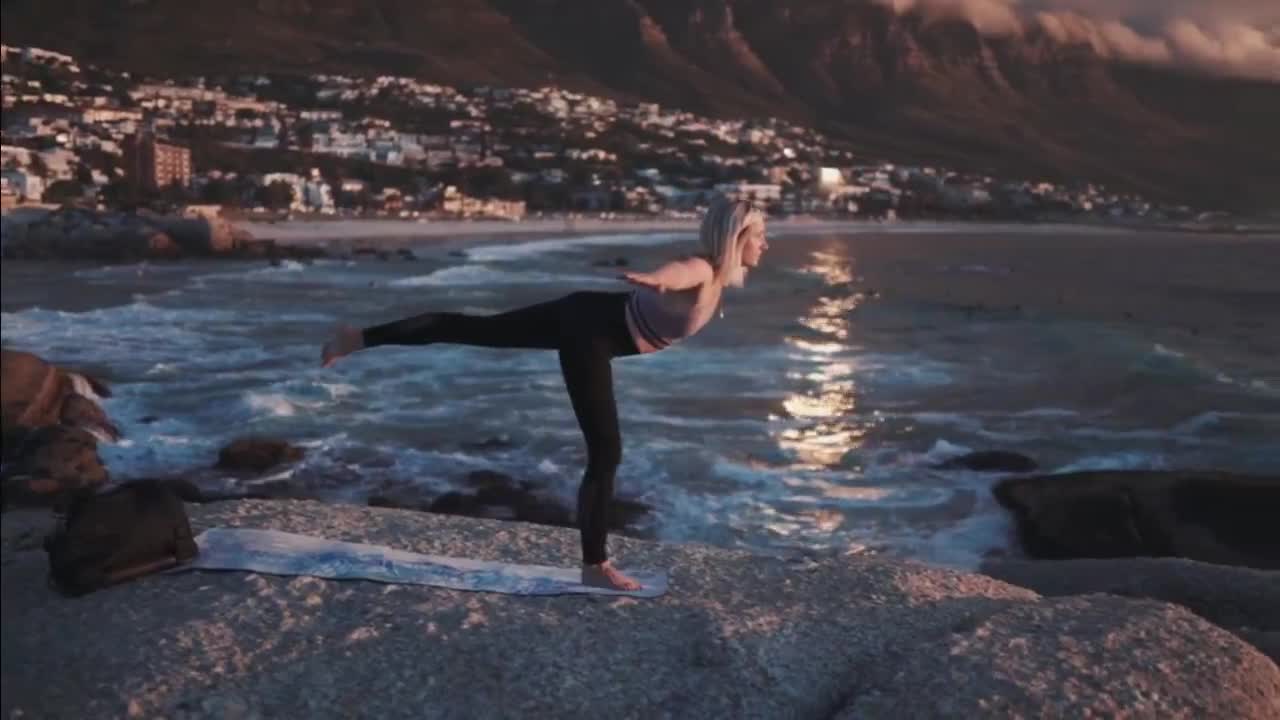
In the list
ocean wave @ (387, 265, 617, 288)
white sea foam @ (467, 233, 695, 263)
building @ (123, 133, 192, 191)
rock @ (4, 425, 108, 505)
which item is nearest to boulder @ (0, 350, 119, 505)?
rock @ (4, 425, 108, 505)

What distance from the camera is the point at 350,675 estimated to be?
4762mm

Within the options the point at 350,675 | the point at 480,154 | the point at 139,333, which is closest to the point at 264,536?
the point at 350,675

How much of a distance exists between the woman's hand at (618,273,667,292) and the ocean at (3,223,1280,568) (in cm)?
235

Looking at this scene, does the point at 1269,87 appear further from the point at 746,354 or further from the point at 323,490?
the point at 746,354

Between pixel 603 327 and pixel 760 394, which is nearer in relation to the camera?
pixel 603 327

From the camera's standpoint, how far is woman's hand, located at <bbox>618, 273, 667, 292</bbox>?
A: 15.3 ft

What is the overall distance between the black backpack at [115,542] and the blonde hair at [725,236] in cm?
249

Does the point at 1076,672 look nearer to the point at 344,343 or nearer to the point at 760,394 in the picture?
the point at 344,343

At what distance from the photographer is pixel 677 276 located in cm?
486

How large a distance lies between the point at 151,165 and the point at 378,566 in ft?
252

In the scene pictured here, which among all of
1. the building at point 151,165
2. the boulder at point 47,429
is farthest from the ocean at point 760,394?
the building at point 151,165

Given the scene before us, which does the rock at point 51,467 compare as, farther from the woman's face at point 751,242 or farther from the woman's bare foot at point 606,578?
the woman's face at point 751,242

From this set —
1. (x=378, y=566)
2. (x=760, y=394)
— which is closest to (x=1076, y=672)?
(x=378, y=566)

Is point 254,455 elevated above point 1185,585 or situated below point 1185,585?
below
